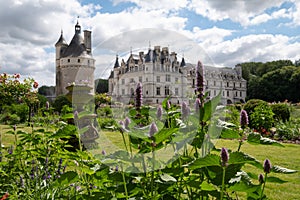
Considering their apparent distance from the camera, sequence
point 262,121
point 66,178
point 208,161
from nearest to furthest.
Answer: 1. point 208,161
2. point 66,178
3. point 262,121

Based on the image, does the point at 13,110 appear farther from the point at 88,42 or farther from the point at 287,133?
the point at 287,133

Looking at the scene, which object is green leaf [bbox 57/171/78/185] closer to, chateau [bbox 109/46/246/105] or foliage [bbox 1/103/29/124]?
chateau [bbox 109/46/246/105]

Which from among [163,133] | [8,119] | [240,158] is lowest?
[8,119]

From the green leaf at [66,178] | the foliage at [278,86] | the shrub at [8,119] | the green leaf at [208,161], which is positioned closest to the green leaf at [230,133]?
the green leaf at [208,161]

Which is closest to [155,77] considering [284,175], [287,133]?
[284,175]

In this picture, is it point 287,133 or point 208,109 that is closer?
point 208,109

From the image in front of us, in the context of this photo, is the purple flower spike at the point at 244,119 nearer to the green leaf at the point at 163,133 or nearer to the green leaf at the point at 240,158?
the green leaf at the point at 240,158

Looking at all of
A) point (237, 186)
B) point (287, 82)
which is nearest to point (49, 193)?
point (237, 186)

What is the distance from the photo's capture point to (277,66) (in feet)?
184

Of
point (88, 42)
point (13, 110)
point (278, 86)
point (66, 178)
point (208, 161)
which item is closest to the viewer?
point (208, 161)

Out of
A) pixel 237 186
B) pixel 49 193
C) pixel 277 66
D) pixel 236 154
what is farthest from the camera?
pixel 277 66

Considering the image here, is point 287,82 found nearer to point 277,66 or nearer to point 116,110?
point 277,66

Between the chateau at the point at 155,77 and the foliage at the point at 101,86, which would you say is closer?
the chateau at the point at 155,77

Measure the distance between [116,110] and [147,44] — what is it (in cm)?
48
